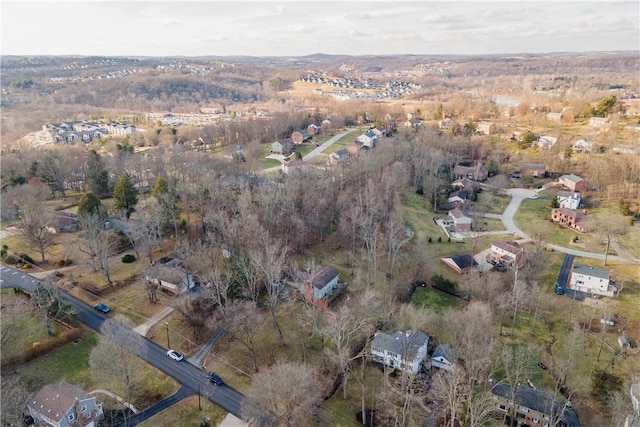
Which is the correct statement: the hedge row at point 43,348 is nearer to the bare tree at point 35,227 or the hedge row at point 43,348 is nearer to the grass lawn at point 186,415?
the grass lawn at point 186,415

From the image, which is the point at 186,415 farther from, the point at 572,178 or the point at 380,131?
the point at 380,131

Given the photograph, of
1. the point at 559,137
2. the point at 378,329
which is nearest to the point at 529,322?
the point at 378,329

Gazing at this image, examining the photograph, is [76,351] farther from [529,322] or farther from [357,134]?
[357,134]

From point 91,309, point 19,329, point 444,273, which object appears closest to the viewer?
point 19,329

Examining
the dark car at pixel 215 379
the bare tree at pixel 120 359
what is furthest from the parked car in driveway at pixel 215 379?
the bare tree at pixel 120 359

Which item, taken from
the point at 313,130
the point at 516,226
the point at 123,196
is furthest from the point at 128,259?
the point at 313,130

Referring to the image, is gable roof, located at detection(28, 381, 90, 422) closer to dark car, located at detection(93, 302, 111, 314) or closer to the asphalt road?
the asphalt road
